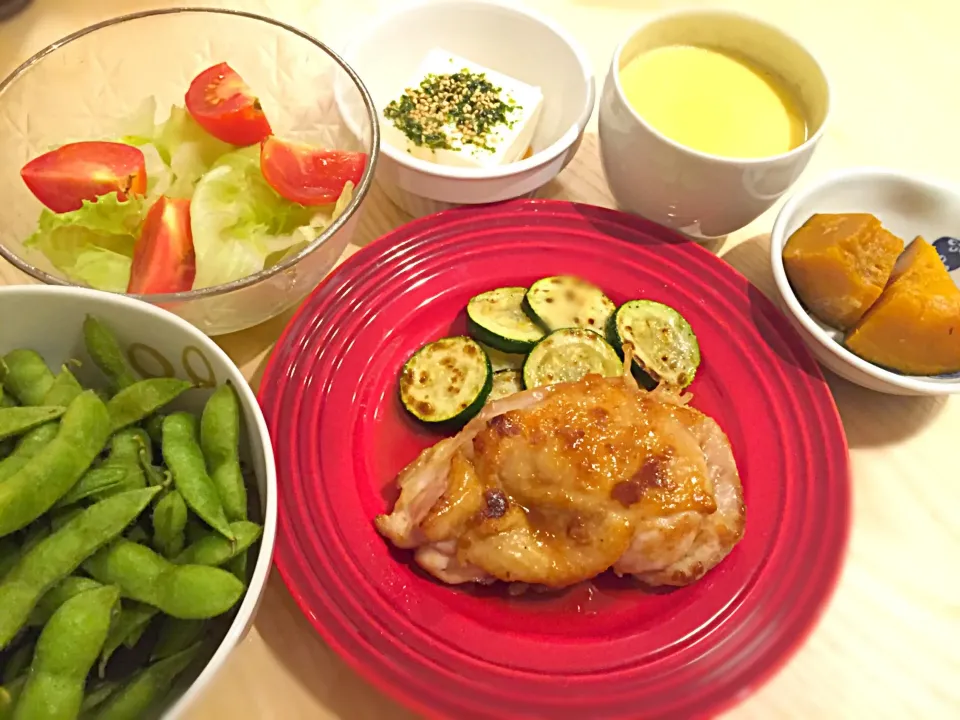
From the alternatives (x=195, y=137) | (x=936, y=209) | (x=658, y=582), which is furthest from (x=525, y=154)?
(x=658, y=582)

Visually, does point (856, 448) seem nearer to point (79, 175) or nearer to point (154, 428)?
point (154, 428)

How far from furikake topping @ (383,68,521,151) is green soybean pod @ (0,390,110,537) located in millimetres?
1230

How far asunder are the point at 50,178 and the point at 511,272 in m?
1.19

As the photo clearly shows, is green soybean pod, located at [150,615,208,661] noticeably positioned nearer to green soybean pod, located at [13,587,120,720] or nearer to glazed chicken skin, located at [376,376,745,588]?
green soybean pod, located at [13,587,120,720]

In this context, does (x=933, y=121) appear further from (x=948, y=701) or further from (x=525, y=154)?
(x=948, y=701)

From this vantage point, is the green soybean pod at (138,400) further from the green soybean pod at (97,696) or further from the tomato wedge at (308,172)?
the tomato wedge at (308,172)

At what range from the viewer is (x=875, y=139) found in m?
2.52

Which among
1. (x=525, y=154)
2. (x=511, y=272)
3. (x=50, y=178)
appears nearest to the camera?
(x=50, y=178)

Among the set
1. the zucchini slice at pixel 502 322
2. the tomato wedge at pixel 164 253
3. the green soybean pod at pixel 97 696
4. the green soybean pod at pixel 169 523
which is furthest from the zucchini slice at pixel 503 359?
the green soybean pod at pixel 97 696

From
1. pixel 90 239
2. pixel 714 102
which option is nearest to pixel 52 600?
pixel 90 239

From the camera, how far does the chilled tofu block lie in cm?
213

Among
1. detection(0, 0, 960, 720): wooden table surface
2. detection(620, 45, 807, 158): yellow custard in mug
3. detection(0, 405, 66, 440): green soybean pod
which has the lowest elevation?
detection(0, 0, 960, 720): wooden table surface

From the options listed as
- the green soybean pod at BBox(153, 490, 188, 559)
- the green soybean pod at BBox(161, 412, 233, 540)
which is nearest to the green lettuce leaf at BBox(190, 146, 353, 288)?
the green soybean pod at BBox(161, 412, 233, 540)

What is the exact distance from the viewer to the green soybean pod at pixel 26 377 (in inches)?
53.4
